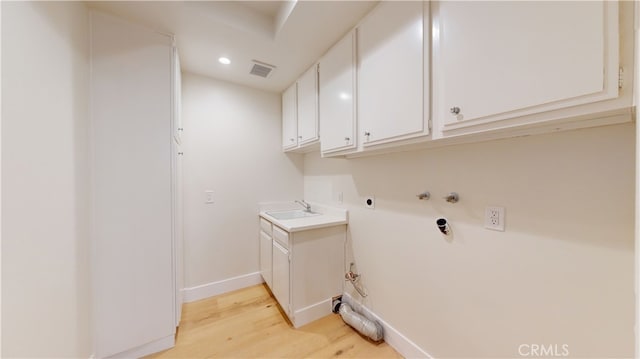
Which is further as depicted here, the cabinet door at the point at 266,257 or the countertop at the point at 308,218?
the cabinet door at the point at 266,257

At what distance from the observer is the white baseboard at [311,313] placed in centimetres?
188

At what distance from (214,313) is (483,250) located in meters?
2.27

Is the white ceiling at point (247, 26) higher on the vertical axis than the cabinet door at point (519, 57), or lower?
higher

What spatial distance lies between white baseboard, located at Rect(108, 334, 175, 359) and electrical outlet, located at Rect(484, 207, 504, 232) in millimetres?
2246

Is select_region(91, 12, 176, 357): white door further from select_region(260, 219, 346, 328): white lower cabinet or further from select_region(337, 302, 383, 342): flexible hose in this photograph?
select_region(337, 302, 383, 342): flexible hose

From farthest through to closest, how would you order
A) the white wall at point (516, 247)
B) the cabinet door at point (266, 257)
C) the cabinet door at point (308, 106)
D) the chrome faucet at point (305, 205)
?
the chrome faucet at point (305, 205) < the cabinet door at point (266, 257) < the cabinet door at point (308, 106) < the white wall at point (516, 247)

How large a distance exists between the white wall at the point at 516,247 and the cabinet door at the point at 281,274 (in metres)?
0.80

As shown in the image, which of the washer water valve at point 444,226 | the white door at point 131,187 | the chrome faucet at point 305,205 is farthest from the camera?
the chrome faucet at point 305,205

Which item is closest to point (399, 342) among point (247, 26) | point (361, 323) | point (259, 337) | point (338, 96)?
point (361, 323)

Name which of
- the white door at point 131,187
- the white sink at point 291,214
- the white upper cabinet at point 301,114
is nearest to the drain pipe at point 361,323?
the white sink at point 291,214

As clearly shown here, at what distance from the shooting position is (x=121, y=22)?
148 centimetres

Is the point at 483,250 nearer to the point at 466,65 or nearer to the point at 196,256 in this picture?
the point at 466,65

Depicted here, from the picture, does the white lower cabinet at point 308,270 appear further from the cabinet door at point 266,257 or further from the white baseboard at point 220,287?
the white baseboard at point 220,287

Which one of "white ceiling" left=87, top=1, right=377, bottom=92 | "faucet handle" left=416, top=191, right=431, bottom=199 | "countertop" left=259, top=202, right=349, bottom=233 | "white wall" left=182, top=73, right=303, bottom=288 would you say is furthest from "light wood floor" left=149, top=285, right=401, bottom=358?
"white ceiling" left=87, top=1, right=377, bottom=92
